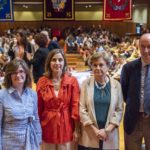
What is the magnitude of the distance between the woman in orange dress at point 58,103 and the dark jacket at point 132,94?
1.60ft

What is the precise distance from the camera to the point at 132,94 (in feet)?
12.3

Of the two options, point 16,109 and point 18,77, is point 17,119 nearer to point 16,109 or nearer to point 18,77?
point 16,109

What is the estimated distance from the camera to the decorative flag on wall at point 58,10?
12.7m

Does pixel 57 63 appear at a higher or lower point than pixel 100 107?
higher

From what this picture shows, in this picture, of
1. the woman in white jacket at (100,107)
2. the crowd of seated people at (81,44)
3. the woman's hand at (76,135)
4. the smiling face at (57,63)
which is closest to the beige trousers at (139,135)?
the woman in white jacket at (100,107)

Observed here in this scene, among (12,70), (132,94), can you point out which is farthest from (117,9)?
(12,70)

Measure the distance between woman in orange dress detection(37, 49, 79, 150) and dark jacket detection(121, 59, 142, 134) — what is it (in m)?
0.49

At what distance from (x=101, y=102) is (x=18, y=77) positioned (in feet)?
2.59

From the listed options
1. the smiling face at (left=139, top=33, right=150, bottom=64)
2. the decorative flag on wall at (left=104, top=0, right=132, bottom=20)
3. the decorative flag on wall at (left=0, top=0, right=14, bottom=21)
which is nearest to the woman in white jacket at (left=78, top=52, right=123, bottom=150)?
the smiling face at (left=139, top=33, right=150, bottom=64)

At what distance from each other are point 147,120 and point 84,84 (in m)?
0.68

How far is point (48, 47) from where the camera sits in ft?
22.5

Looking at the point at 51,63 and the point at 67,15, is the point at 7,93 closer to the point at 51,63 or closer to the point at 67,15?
the point at 51,63

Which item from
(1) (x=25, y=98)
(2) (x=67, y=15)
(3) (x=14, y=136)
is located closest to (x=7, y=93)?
A: (1) (x=25, y=98)

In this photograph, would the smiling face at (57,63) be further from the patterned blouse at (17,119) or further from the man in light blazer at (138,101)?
the man in light blazer at (138,101)
